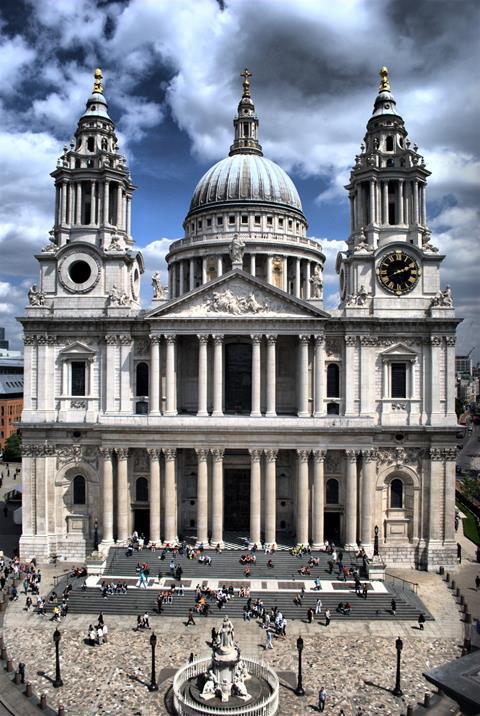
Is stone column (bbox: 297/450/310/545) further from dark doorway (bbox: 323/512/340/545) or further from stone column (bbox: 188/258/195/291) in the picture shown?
stone column (bbox: 188/258/195/291)

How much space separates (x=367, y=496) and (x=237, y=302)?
1908 centimetres

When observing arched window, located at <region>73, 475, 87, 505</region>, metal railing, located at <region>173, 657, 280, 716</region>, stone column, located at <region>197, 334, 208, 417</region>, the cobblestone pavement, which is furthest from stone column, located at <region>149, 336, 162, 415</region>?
metal railing, located at <region>173, 657, 280, 716</region>

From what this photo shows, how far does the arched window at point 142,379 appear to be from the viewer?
51.7 metres

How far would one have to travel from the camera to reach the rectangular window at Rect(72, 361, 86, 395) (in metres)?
51.8

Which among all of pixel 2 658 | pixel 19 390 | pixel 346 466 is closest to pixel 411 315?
pixel 346 466

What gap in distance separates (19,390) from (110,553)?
245 feet

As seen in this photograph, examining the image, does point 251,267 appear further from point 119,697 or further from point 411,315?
point 119,697

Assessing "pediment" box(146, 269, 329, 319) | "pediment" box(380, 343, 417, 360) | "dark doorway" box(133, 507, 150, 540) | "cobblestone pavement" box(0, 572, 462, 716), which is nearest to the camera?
"cobblestone pavement" box(0, 572, 462, 716)

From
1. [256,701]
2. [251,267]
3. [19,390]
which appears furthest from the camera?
[19,390]

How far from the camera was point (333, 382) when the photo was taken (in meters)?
51.4

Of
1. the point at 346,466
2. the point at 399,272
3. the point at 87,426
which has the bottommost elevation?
the point at 346,466

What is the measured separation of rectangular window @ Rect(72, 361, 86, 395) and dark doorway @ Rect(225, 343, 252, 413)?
12481 millimetres

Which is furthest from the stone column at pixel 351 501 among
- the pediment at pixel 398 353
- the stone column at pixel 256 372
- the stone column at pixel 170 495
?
the stone column at pixel 170 495

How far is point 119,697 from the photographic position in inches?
1164
